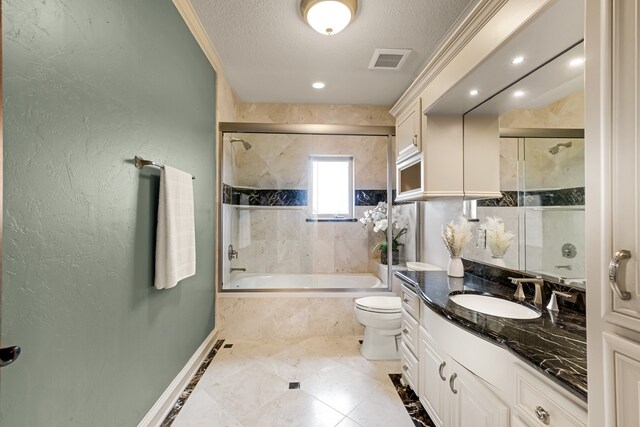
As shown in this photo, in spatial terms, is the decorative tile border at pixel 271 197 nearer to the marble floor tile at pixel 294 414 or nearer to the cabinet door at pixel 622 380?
the marble floor tile at pixel 294 414

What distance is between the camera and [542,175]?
4.92 ft

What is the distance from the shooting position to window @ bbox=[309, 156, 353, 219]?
11.1 feet

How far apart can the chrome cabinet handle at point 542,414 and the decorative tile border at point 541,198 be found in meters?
0.91

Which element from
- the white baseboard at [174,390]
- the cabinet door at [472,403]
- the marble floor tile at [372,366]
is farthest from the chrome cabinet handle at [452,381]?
the white baseboard at [174,390]

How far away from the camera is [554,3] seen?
0.99m

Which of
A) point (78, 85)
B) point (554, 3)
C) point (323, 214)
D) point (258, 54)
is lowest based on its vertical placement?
point (323, 214)

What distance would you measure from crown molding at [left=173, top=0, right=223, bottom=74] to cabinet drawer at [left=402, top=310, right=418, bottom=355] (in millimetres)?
2539

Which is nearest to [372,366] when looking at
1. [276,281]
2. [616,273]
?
[276,281]

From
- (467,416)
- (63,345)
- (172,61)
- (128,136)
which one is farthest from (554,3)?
(63,345)

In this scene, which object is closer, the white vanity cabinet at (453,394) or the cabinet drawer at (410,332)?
the white vanity cabinet at (453,394)

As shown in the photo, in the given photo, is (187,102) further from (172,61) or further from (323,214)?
(323,214)

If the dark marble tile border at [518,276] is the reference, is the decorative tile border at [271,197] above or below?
above

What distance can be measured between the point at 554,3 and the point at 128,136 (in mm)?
1817

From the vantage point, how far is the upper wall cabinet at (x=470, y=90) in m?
1.15
